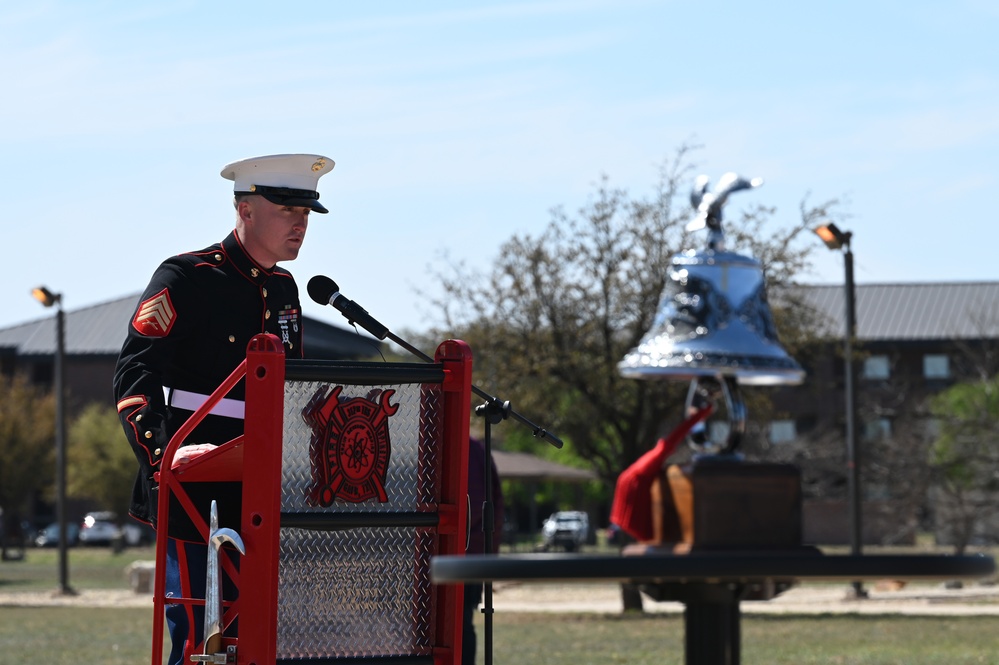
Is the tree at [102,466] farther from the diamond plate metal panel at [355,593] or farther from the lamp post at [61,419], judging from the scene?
the diamond plate metal panel at [355,593]

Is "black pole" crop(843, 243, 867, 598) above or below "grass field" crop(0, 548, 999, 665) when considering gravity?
above

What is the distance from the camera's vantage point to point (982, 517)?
35500 millimetres

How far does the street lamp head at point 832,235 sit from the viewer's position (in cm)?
2321

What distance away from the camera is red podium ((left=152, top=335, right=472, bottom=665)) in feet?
14.4

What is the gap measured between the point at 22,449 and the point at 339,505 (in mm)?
67991

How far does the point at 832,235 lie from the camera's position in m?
23.4

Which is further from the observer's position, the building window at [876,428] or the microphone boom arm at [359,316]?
the building window at [876,428]

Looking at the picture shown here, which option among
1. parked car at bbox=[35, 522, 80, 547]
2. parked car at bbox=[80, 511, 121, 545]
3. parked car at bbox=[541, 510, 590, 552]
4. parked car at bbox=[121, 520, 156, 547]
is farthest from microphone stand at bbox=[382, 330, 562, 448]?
parked car at bbox=[35, 522, 80, 547]

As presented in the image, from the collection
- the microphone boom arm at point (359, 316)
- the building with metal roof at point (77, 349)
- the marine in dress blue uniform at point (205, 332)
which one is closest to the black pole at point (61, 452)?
the marine in dress blue uniform at point (205, 332)

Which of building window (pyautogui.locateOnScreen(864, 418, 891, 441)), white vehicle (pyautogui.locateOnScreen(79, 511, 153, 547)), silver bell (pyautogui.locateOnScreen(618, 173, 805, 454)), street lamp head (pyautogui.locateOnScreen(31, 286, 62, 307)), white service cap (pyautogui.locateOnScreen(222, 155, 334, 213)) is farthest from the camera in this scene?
white vehicle (pyautogui.locateOnScreen(79, 511, 153, 547))

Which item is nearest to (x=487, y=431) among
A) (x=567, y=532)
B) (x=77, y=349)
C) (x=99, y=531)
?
(x=567, y=532)

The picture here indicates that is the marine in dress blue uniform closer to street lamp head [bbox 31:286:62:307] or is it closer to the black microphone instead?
the black microphone

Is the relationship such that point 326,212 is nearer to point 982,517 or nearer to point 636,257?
point 636,257

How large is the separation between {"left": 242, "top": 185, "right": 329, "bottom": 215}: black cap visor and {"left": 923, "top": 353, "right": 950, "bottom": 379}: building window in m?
74.5
